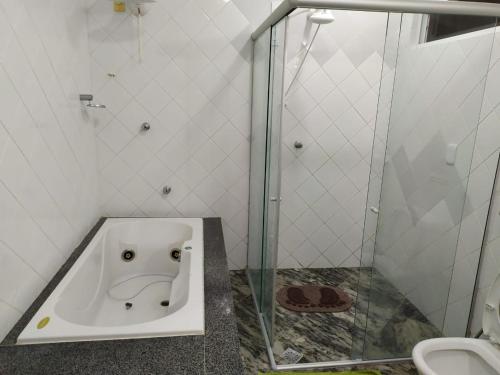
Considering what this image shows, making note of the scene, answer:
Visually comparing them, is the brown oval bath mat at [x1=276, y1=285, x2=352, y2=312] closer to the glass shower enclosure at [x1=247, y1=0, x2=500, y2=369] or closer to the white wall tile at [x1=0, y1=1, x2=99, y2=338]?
the glass shower enclosure at [x1=247, y1=0, x2=500, y2=369]

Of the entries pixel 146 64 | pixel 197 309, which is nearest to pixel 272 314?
pixel 197 309

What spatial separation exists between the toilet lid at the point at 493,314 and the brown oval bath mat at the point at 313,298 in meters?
1.09

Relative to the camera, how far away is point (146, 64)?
2.64m

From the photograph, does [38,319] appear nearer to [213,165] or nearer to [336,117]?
[213,165]

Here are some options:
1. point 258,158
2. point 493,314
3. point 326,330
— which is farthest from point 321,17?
point 326,330

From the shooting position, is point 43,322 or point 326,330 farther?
point 326,330

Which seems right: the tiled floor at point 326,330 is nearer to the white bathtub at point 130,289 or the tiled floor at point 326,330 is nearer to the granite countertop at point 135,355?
the white bathtub at point 130,289

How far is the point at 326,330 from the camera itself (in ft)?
8.25

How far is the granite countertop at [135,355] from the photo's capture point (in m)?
1.34

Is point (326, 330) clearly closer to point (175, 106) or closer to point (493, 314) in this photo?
point (493, 314)

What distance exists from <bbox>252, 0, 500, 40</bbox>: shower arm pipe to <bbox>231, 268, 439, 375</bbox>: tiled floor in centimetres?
138

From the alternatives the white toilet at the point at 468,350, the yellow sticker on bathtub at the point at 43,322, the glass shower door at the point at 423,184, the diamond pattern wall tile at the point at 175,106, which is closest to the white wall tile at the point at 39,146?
the yellow sticker on bathtub at the point at 43,322

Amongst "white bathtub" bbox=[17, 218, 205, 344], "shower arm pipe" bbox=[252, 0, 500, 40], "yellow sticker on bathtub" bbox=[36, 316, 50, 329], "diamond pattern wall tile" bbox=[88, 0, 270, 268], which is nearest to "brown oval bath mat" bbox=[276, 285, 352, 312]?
"diamond pattern wall tile" bbox=[88, 0, 270, 268]

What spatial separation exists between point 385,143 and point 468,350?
1082 millimetres
